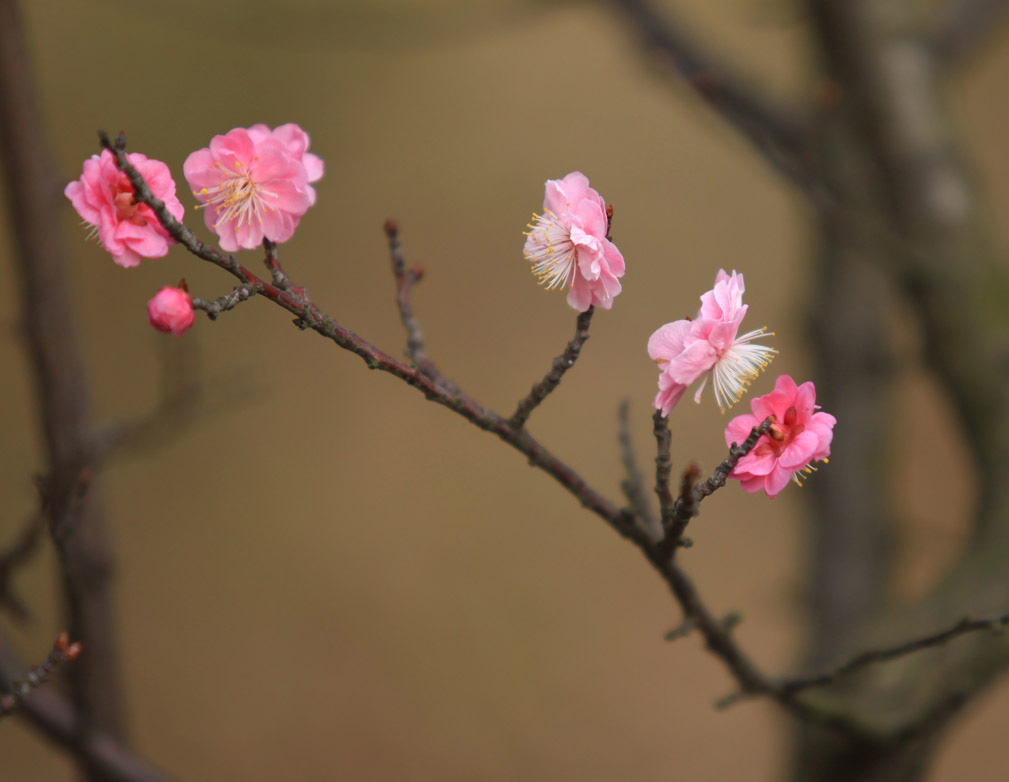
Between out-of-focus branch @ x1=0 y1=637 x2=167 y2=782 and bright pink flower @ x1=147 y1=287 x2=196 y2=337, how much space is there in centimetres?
39

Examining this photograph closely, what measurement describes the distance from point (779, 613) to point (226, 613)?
3.33ft

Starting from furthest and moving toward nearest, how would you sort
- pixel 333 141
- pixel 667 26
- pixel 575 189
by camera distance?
pixel 333 141, pixel 667 26, pixel 575 189

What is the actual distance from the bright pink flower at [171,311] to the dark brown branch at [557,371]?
0.42ft

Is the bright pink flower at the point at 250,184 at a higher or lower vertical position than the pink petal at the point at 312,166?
lower

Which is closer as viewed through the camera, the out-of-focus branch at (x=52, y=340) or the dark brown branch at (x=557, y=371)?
the dark brown branch at (x=557, y=371)

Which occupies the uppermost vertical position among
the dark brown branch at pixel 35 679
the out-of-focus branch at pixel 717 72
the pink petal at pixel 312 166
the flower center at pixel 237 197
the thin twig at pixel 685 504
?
the out-of-focus branch at pixel 717 72

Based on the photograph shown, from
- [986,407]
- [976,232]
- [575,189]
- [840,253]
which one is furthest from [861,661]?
[840,253]

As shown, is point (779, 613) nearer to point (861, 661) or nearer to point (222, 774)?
point (222, 774)

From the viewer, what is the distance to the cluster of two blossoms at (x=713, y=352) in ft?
0.86

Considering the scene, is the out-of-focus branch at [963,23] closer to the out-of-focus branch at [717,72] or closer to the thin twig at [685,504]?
the out-of-focus branch at [717,72]

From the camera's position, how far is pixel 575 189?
0.28 meters

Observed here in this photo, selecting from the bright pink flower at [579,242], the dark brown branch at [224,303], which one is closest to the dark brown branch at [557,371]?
the bright pink flower at [579,242]

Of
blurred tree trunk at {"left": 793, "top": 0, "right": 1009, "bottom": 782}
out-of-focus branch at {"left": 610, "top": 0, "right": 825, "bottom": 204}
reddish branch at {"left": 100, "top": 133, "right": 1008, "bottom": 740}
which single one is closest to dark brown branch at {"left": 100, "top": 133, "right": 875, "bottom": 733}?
reddish branch at {"left": 100, "top": 133, "right": 1008, "bottom": 740}

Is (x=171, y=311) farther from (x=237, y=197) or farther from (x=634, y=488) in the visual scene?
(x=634, y=488)
